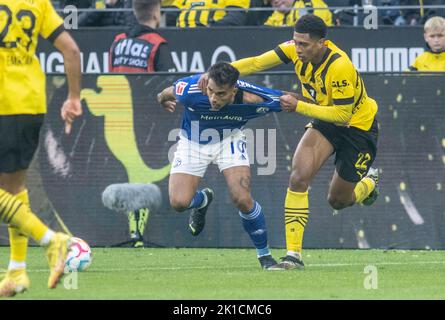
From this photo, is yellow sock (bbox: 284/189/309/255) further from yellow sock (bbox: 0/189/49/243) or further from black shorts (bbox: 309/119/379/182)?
yellow sock (bbox: 0/189/49/243)

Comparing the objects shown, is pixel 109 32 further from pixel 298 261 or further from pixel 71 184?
pixel 298 261

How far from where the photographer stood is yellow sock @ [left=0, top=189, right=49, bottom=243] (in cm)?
789

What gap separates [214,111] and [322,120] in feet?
2.98

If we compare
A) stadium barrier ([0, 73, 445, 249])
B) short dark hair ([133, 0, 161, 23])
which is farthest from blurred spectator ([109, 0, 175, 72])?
stadium barrier ([0, 73, 445, 249])

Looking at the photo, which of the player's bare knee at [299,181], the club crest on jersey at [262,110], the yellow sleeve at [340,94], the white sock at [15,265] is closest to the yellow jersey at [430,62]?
the yellow sleeve at [340,94]

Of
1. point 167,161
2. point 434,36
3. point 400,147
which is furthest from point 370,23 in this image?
point 167,161

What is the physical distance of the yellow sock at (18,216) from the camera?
789 cm

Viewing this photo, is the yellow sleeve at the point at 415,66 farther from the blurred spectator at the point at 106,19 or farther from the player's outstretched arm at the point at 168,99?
the player's outstretched arm at the point at 168,99

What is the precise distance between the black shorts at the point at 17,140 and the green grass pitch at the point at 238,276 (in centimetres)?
88

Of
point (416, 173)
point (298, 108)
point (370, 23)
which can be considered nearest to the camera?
point (298, 108)

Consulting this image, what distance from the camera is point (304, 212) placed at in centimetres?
1046

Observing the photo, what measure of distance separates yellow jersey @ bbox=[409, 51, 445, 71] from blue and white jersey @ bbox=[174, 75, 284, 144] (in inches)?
119

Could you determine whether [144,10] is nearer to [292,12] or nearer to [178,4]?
[178,4]

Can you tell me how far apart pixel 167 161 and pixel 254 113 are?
2351mm
